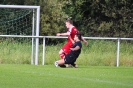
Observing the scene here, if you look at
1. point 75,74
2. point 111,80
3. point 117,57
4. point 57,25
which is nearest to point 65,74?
point 75,74

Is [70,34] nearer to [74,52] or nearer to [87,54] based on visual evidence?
[74,52]

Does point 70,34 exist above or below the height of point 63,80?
below

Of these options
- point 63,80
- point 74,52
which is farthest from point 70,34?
point 63,80

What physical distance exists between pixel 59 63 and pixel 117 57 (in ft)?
14.4

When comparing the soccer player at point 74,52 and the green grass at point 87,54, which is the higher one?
the soccer player at point 74,52

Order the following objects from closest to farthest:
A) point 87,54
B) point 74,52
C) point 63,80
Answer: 1. point 63,80
2. point 74,52
3. point 87,54

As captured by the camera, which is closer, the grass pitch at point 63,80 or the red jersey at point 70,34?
the grass pitch at point 63,80

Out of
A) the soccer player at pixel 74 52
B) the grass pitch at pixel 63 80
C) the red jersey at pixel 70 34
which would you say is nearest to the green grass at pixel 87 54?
the red jersey at pixel 70 34

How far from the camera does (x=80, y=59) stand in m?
24.7

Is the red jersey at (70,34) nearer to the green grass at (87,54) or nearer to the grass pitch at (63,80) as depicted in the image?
the grass pitch at (63,80)

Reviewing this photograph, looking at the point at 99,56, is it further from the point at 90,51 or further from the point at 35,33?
the point at 35,33

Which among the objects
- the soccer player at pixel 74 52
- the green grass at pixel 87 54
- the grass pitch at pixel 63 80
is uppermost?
the grass pitch at pixel 63 80

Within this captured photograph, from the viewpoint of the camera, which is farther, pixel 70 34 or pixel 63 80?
pixel 70 34

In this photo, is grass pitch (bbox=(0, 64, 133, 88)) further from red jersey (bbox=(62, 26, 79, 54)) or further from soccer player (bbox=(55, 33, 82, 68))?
red jersey (bbox=(62, 26, 79, 54))
